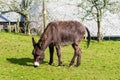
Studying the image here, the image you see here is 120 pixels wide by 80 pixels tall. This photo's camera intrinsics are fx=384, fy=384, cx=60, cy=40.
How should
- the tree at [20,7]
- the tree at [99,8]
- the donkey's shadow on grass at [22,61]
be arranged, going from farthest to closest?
1. the tree at [20,7]
2. the tree at [99,8]
3. the donkey's shadow on grass at [22,61]

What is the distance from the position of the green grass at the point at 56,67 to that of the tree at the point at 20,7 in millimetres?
7548

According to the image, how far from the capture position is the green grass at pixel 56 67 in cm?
1364

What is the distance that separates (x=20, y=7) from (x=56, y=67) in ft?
45.7

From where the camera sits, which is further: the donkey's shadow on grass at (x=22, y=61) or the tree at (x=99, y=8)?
the tree at (x=99, y=8)

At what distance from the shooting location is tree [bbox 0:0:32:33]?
27.6m

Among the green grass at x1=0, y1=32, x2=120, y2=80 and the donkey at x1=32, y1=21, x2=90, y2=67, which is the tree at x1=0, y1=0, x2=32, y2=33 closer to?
the green grass at x1=0, y1=32, x2=120, y2=80

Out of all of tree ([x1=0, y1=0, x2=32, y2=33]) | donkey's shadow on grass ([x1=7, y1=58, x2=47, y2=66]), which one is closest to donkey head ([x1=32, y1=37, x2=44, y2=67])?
donkey's shadow on grass ([x1=7, y1=58, x2=47, y2=66])

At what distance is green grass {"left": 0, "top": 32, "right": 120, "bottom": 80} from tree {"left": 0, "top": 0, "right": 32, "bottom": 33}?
7.55 meters

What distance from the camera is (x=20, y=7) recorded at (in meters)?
28.0

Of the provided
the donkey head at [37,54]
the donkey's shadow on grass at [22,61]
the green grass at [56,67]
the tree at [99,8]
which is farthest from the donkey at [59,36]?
the tree at [99,8]

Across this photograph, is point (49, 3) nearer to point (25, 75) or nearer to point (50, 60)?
point (50, 60)

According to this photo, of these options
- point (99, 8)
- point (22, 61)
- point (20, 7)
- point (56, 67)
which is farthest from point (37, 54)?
point (20, 7)

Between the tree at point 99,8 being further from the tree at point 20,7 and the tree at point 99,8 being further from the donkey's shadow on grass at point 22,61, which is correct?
the donkey's shadow on grass at point 22,61

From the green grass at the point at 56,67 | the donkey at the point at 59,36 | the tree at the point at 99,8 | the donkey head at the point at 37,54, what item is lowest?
the green grass at the point at 56,67
